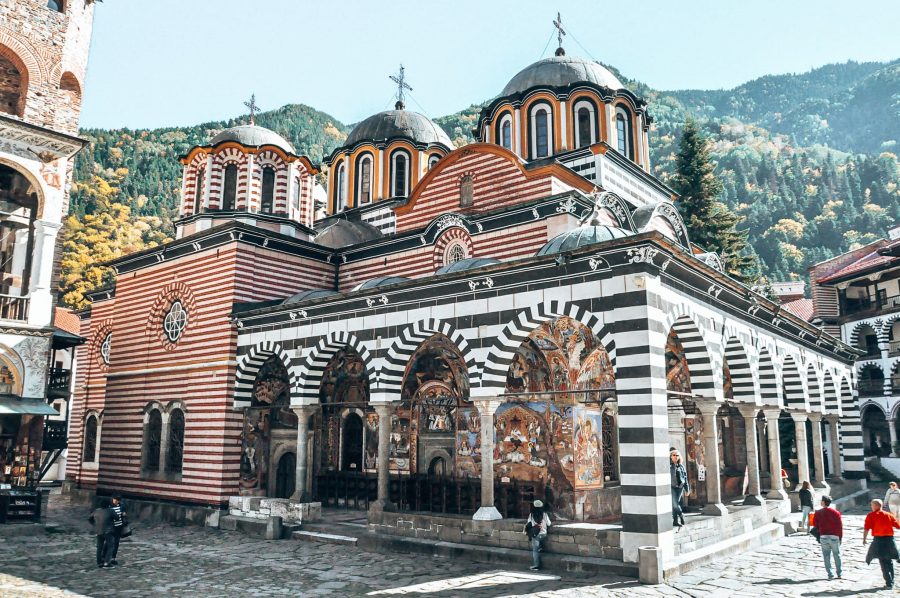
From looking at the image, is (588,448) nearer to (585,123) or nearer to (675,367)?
(675,367)

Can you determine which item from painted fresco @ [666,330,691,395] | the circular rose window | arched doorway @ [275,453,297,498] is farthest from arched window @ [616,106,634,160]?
the circular rose window

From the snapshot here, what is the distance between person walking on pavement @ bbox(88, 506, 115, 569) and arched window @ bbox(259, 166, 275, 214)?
10.6 m

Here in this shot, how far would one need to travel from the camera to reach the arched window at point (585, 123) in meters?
18.7

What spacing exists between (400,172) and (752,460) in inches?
549

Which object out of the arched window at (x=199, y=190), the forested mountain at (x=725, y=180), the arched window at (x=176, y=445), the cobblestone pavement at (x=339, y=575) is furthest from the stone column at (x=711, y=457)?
the forested mountain at (x=725, y=180)

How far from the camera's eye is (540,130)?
19.2 m

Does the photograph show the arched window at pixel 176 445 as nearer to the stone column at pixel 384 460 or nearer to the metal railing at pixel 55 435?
the metal railing at pixel 55 435

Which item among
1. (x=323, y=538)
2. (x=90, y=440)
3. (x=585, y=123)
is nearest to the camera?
(x=323, y=538)

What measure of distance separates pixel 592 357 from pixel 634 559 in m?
4.86

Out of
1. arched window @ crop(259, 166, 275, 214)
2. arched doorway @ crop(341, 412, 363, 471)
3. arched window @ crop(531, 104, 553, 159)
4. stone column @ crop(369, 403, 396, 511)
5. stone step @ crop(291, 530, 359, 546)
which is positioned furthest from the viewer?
arched window @ crop(259, 166, 275, 214)

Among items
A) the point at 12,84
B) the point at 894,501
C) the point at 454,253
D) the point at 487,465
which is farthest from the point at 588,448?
the point at 12,84

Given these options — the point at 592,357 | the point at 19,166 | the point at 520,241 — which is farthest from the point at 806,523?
the point at 19,166

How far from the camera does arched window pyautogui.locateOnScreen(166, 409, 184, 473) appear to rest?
1714cm

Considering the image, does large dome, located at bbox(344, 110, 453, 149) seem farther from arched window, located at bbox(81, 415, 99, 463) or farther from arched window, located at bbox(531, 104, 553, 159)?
arched window, located at bbox(81, 415, 99, 463)
